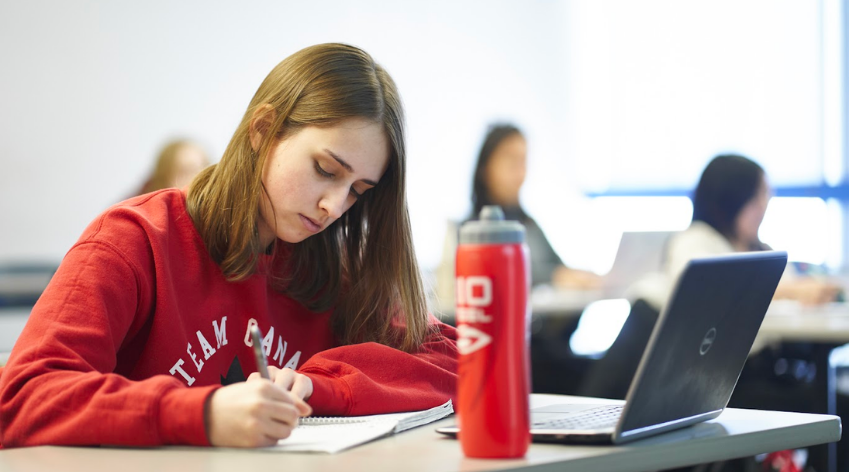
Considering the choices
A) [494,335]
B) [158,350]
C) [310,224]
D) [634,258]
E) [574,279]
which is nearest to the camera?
[494,335]

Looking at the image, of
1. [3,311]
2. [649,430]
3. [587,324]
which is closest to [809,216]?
[587,324]

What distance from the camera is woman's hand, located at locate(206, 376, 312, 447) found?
81cm

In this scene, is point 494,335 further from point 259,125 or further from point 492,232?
point 259,125

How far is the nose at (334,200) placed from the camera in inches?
46.2

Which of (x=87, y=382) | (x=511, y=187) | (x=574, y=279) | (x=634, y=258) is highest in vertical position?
(x=87, y=382)

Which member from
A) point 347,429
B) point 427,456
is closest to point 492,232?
point 427,456

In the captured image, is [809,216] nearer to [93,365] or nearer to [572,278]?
[572,278]

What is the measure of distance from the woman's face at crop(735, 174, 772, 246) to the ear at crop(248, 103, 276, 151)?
2.03m

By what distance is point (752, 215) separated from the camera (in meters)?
2.87

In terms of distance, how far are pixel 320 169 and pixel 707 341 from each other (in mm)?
539

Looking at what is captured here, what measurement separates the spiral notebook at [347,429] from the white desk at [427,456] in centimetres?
1

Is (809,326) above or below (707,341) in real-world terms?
below

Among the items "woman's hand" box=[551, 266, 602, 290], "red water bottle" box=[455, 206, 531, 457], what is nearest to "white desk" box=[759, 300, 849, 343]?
"woman's hand" box=[551, 266, 602, 290]

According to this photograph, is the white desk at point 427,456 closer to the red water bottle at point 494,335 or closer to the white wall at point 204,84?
the red water bottle at point 494,335
